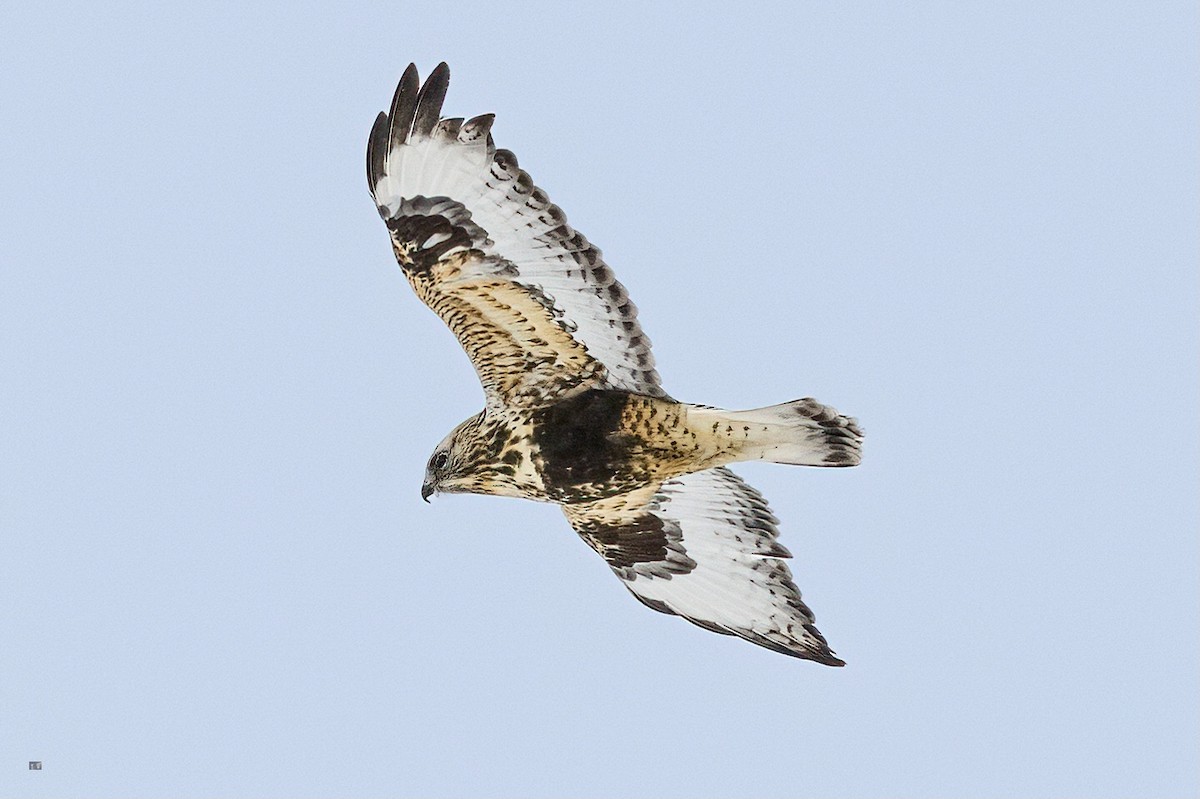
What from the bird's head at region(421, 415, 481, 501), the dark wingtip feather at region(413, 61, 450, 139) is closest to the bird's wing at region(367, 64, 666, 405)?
the dark wingtip feather at region(413, 61, 450, 139)

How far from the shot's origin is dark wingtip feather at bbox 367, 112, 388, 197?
8289mm

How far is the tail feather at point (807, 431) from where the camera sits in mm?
8500

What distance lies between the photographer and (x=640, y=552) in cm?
964

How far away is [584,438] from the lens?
8664mm

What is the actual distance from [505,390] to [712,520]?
1.59 metres

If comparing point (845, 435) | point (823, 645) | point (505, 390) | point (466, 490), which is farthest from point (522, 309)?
point (823, 645)

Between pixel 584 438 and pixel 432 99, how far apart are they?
1.94 meters

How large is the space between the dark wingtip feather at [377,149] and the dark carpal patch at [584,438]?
61.5 inches

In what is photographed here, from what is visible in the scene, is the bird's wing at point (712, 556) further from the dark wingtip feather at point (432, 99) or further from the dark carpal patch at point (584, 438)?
the dark wingtip feather at point (432, 99)

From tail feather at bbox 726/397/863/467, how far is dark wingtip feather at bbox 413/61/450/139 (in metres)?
2.16

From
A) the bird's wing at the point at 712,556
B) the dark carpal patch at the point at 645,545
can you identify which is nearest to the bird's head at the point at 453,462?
the bird's wing at the point at 712,556

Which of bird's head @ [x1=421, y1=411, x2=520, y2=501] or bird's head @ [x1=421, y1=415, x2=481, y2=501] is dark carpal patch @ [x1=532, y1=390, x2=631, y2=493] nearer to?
bird's head @ [x1=421, y1=411, x2=520, y2=501]

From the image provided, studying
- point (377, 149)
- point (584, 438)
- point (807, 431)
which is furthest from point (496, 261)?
point (807, 431)

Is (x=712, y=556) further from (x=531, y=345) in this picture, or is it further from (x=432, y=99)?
(x=432, y=99)
